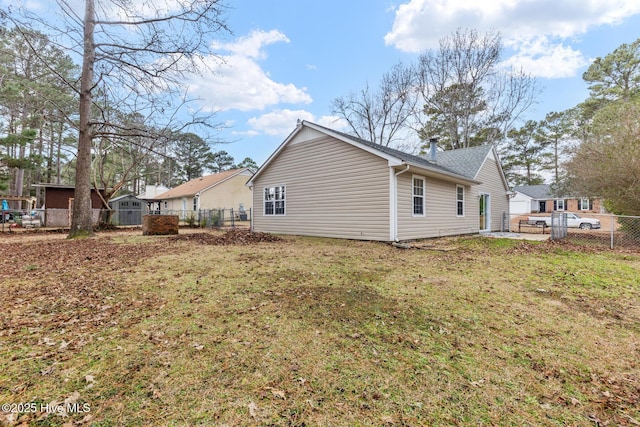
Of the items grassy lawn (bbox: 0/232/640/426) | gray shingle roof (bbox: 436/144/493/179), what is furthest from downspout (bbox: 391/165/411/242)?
gray shingle roof (bbox: 436/144/493/179)

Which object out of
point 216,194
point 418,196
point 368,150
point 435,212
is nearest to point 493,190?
point 435,212

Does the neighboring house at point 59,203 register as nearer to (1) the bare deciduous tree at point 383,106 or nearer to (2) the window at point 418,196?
(2) the window at point 418,196

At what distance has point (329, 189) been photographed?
11.0 meters

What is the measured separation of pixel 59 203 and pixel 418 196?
75.4ft

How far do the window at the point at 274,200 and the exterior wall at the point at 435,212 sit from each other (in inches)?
221

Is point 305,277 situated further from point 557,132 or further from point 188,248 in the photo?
point 557,132

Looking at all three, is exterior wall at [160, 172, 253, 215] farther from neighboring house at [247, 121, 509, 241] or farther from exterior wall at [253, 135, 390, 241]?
exterior wall at [253, 135, 390, 241]

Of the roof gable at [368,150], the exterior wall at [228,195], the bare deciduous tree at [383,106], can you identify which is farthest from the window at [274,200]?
the bare deciduous tree at [383,106]

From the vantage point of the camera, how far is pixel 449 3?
1380cm

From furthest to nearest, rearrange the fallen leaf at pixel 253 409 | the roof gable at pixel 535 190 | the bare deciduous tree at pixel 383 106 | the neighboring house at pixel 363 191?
the roof gable at pixel 535 190, the bare deciduous tree at pixel 383 106, the neighboring house at pixel 363 191, the fallen leaf at pixel 253 409

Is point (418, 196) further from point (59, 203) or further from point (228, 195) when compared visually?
point (59, 203)

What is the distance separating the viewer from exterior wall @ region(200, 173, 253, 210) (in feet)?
81.2

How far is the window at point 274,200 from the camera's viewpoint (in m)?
13.1

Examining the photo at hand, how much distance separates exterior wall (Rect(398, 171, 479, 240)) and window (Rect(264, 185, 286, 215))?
5620mm
